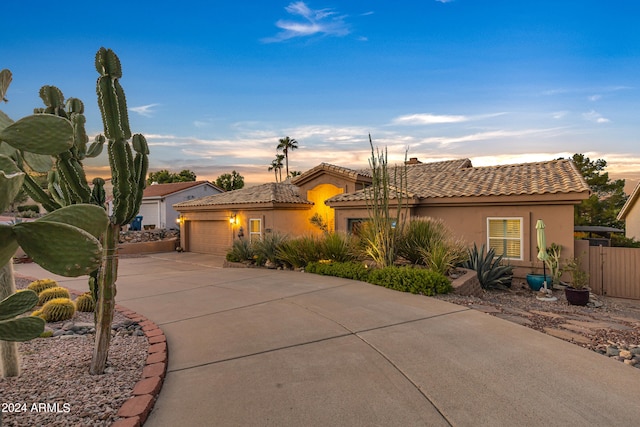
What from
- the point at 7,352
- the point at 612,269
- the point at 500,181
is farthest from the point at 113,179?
the point at 612,269

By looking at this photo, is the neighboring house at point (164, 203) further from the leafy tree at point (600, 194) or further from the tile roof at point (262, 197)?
the leafy tree at point (600, 194)

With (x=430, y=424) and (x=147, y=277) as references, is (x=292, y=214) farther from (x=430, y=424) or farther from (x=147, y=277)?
(x=430, y=424)

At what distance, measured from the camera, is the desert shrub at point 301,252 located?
11.6 metres

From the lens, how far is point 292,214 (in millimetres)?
18453

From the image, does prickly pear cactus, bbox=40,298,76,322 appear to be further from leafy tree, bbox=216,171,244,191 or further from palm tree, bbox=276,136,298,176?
palm tree, bbox=276,136,298,176

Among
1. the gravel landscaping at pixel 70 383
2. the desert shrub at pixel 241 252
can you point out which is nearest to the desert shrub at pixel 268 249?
the desert shrub at pixel 241 252

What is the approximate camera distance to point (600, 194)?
25.5 m

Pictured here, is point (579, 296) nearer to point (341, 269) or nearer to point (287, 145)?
point (341, 269)

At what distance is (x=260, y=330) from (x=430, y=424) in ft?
10.3

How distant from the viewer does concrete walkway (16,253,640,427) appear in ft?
10.2

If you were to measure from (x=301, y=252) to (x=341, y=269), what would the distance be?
2091 millimetres

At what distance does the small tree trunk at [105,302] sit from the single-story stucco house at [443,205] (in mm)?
8312

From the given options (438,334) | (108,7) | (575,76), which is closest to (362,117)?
(575,76)

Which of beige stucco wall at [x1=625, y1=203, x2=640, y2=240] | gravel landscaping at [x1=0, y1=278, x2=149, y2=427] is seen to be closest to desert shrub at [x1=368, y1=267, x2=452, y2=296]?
gravel landscaping at [x1=0, y1=278, x2=149, y2=427]
